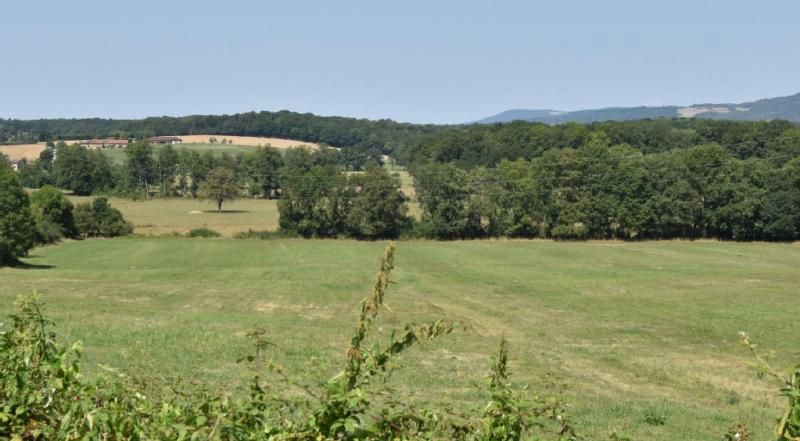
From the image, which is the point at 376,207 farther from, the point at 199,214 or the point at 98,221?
the point at 199,214

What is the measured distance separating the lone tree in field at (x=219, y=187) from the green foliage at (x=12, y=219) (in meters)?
65.3

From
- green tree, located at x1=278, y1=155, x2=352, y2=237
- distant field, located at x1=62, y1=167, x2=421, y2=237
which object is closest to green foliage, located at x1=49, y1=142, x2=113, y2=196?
distant field, located at x1=62, y1=167, x2=421, y2=237

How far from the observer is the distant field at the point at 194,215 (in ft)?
314

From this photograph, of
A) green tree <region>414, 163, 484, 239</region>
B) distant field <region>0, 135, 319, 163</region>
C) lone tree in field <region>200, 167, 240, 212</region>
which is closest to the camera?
green tree <region>414, 163, 484, 239</region>

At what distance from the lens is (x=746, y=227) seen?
88312mm

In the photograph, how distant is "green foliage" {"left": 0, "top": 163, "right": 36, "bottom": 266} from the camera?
5084cm

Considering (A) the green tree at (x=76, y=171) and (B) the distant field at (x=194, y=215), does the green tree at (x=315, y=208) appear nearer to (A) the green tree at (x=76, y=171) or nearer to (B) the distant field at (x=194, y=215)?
(B) the distant field at (x=194, y=215)

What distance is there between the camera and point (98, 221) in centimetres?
9206

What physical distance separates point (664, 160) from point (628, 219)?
9952mm

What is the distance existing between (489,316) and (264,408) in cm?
3168

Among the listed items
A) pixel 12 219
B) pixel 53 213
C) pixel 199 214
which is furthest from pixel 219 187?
pixel 12 219

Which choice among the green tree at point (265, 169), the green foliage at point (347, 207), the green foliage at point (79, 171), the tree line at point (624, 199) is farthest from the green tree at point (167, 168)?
the tree line at point (624, 199)

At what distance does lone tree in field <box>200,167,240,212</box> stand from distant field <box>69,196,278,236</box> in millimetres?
1867

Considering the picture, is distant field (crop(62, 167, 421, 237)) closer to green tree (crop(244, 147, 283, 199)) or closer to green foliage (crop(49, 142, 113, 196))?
green tree (crop(244, 147, 283, 199))
